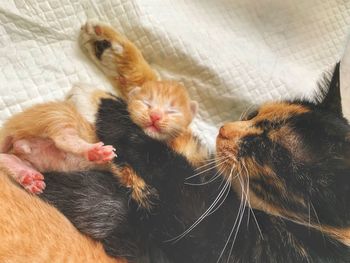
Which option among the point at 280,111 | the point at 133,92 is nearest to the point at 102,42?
the point at 133,92

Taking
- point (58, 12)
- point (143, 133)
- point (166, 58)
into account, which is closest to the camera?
point (143, 133)

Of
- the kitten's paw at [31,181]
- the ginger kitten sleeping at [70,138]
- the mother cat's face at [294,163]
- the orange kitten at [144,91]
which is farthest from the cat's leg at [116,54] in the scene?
the kitten's paw at [31,181]

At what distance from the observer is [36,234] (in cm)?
124

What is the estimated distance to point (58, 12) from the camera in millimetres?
1782

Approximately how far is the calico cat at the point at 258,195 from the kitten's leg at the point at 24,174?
0.05 meters

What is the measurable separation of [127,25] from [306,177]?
3.28 ft

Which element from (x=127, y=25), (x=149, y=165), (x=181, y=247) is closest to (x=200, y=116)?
(x=127, y=25)

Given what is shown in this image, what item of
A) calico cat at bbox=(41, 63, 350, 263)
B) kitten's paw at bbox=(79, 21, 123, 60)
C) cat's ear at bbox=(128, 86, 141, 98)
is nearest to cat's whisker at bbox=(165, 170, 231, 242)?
calico cat at bbox=(41, 63, 350, 263)

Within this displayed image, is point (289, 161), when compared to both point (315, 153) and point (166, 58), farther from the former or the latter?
point (166, 58)

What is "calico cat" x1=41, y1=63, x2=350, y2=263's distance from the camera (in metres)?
1.27

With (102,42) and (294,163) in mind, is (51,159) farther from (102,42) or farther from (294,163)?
(294,163)

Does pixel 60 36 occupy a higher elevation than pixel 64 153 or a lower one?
A: higher

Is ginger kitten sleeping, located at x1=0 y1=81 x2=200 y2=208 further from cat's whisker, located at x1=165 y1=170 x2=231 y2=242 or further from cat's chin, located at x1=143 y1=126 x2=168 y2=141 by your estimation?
cat's whisker, located at x1=165 y1=170 x2=231 y2=242

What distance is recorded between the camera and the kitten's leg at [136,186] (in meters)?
1.37
